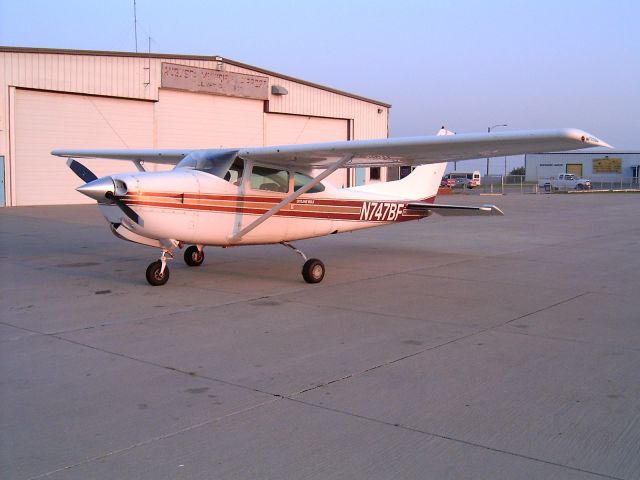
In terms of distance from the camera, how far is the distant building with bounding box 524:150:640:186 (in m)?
87.3

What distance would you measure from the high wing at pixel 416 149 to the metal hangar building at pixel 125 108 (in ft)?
66.3

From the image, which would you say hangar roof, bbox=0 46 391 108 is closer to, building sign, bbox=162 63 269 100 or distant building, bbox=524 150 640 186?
building sign, bbox=162 63 269 100

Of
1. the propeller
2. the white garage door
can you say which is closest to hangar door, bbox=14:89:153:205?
the white garage door

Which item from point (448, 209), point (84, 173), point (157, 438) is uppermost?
A: point (84, 173)

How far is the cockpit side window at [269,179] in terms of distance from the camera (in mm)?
10289

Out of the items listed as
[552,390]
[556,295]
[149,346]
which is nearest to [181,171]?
[149,346]

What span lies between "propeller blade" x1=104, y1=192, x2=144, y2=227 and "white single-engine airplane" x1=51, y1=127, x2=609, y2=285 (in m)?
0.01

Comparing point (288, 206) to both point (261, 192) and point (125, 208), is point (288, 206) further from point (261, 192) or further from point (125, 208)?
point (125, 208)

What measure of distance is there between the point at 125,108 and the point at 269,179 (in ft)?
81.8

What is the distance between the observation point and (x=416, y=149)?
9.68 m

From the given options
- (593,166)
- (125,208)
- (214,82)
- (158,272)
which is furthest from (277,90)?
(593,166)

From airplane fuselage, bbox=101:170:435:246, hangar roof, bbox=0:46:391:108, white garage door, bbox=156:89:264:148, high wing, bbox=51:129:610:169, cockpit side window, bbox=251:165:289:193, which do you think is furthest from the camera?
white garage door, bbox=156:89:264:148

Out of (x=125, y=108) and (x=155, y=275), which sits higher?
(x=125, y=108)

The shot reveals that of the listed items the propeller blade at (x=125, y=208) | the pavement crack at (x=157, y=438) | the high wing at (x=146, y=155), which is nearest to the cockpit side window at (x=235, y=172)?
the propeller blade at (x=125, y=208)
